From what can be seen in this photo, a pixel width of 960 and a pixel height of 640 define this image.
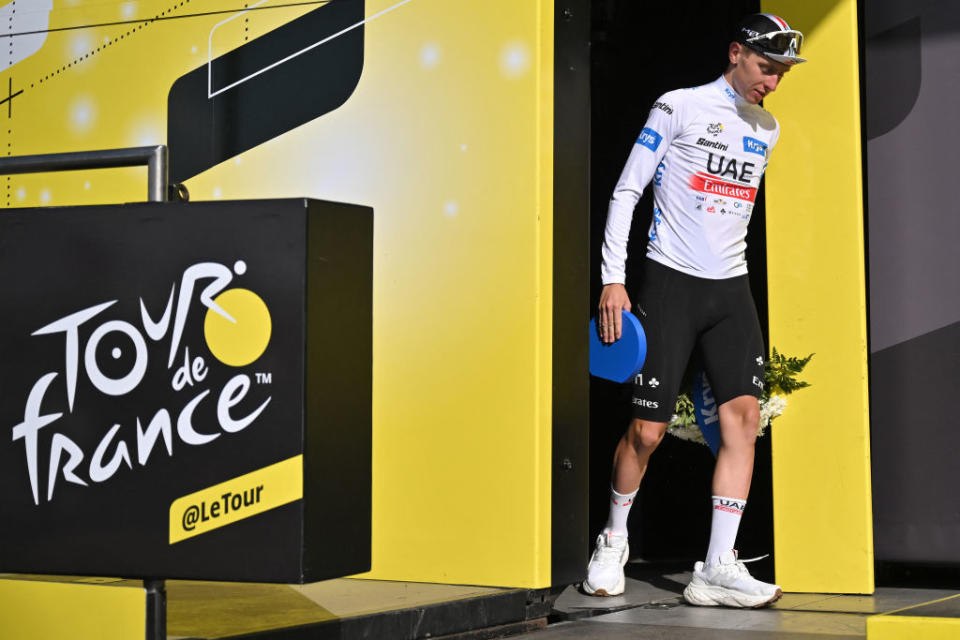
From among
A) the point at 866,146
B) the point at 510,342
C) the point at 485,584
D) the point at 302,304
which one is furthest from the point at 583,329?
the point at 302,304

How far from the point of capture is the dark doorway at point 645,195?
580 centimetres

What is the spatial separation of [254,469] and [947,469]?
128 inches

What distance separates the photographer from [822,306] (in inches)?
187

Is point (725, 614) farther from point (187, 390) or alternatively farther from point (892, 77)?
point (187, 390)

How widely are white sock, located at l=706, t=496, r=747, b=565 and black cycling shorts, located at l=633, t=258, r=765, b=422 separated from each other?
35 centimetres

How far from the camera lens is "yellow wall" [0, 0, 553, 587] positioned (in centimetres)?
405

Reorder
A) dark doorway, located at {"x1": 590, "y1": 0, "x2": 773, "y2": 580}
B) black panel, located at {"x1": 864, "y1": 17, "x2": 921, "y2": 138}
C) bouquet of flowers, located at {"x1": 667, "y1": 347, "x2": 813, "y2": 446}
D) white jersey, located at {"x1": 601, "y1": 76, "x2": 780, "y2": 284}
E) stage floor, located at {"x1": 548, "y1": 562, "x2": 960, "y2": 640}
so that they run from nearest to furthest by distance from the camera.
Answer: stage floor, located at {"x1": 548, "y1": 562, "x2": 960, "y2": 640} → white jersey, located at {"x1": 601, "y1": 76, "x2": 780, "y2": 284} → bouquet of flowers, located at {"x1": 667, "y1": 347, "x2": 813, "y2": 446} → black panel, located at {"x1": 864, "y1": 17, "x2": 921, "y2": 138} → dark doorway, located at {"x1": 590, "y1": 0, "x2": 773, "y2": 580}

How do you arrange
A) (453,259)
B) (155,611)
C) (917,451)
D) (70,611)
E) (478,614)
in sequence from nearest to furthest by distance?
(155,611) < (70,611) < (478,614) < (453,259) < (917,451)

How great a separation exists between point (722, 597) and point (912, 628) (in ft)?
3.96

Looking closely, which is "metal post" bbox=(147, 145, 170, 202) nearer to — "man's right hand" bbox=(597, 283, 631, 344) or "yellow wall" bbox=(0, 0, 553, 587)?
"yellow wall" bbox=(0, 0, 553, 587)

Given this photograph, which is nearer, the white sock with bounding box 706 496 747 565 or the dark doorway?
the white sock with bounding box 706 496 747 565

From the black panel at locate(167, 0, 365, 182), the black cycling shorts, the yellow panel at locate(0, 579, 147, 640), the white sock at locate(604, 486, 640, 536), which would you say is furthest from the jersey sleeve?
the yellow panel at locate(0, 579, 147, 640)

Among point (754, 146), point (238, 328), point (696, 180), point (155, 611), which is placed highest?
point (754, 146)

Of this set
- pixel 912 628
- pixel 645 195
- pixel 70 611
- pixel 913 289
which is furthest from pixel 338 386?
pixel 645 195
